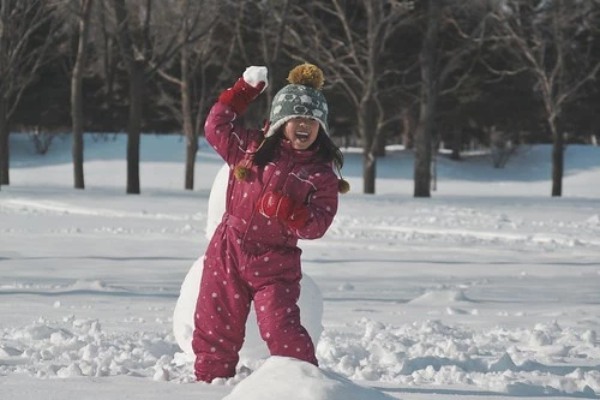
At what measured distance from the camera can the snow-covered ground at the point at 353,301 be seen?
185 inches

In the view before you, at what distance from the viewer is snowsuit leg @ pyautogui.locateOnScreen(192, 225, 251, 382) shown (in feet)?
15.5

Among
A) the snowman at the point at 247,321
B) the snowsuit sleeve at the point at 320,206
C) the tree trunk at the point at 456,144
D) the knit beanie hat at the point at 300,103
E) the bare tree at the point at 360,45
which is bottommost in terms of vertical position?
the tree trunk at the point at 456,144

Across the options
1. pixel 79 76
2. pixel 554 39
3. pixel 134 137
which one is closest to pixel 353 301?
pixel 134 137

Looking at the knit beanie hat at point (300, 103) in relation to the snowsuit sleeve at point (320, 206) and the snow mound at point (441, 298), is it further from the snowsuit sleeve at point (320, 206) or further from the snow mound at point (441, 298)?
the snow mound at point (441, 298)

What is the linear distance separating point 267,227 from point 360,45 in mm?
28848

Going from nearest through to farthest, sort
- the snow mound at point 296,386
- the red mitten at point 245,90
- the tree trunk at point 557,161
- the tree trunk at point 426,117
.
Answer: the snow mound at point 296,386 → the red mitten at point 245,90 → the tree trunk at point 426,117 → the tree trunk at point 557,161

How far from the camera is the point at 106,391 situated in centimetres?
436

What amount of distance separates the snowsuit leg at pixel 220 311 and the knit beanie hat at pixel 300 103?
553 millimetres

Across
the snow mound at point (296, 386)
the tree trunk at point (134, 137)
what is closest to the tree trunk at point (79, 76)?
the tree trunk at point (134, 137)

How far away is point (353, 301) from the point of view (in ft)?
28.6

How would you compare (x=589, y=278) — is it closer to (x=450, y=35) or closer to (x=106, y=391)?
(x=106, y=391)

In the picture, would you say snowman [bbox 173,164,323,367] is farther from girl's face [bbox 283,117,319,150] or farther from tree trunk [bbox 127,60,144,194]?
tree trunk [bbox 127,60,144,194]

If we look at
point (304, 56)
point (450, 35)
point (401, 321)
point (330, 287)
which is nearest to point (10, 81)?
point (304, 56)

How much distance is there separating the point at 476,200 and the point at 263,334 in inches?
798
